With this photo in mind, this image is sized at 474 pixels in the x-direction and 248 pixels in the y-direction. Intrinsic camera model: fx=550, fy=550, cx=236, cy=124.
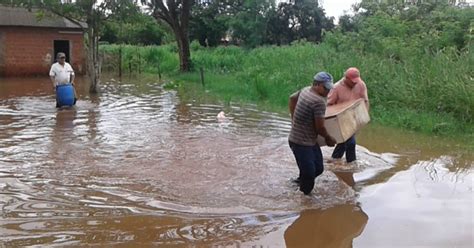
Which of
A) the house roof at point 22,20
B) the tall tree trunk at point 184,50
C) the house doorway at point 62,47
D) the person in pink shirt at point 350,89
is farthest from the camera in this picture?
the house doorway at point 62,47

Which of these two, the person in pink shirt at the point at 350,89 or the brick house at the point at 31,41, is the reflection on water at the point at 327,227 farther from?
the brick house at the point at 31,41

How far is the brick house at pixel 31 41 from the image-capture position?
93.2 feet

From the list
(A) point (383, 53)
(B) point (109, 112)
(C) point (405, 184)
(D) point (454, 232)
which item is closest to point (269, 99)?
(A) point (383, 53)

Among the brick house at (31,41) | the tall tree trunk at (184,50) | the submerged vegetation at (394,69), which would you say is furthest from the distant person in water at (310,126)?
the brick house at (31,41)

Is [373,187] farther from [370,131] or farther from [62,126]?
[62,126]

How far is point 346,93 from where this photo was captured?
8.34 m

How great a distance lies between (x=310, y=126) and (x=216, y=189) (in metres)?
1.54

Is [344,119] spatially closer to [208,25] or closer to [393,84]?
[393,84]

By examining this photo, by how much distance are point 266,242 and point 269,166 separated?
3101mm

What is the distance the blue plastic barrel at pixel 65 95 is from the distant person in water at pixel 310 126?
938 cm

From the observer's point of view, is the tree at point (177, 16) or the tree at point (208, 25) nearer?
the tree at point (177, 16)

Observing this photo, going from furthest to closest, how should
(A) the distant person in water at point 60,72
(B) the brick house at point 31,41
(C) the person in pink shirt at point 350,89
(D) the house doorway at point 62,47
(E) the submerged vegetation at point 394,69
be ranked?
(D) the house doorway at point 62,47
(B) the brick house at point 31,41
(A) the distant person in water at point 60,72
(E) the submerged vegetation at point 394,69
(C) the person in pink shirt at point 350,89

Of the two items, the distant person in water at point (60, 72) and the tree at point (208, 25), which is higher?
the tree at point (208, 25)

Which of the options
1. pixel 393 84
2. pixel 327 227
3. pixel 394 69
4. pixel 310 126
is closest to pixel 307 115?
pixel 310 126
